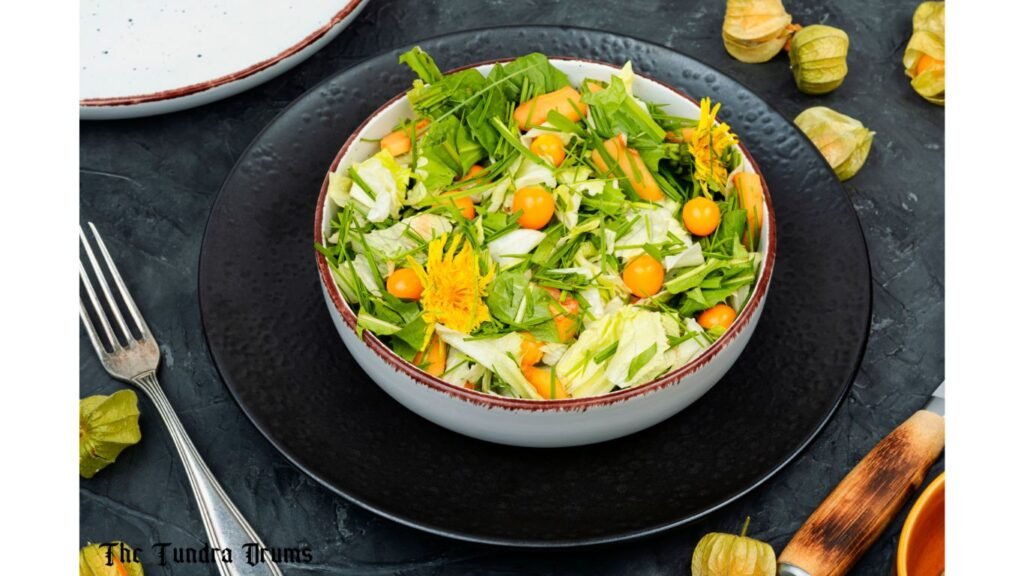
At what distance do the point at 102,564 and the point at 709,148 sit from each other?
1.20 meters

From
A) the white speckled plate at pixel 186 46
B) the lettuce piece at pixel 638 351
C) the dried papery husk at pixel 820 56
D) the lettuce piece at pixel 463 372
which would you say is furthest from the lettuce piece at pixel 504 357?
A: the dried papery husk at pixel 820 56

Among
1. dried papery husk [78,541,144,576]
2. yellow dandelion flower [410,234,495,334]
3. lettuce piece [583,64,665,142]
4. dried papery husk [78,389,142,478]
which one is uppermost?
lettuce piece [583,64,665,142]

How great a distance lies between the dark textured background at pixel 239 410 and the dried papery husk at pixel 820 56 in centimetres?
5

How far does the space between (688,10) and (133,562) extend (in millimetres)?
1672

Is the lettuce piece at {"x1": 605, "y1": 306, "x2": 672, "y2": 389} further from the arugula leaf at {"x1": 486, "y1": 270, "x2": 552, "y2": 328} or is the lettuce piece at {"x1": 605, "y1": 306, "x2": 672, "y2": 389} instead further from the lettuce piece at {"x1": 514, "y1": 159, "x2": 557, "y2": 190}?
the lettuce piece at {"x1": 514, "y1": 159, "x2": 557, "y2": 190}

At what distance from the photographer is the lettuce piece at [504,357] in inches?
63.0

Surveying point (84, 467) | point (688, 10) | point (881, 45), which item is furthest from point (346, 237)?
point (881, 45)

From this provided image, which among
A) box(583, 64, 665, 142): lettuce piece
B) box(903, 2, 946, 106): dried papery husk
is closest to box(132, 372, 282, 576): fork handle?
box(583, 64, 665, 142): lettuce piece

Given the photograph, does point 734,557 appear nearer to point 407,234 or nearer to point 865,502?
point 865,502

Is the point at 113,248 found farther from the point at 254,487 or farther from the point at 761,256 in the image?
the point at 761,256

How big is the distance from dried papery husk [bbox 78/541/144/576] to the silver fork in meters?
0.14

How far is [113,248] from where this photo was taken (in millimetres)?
2135

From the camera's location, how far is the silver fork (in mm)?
1730

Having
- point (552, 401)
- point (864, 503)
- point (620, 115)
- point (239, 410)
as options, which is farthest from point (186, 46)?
point (864, 503)
